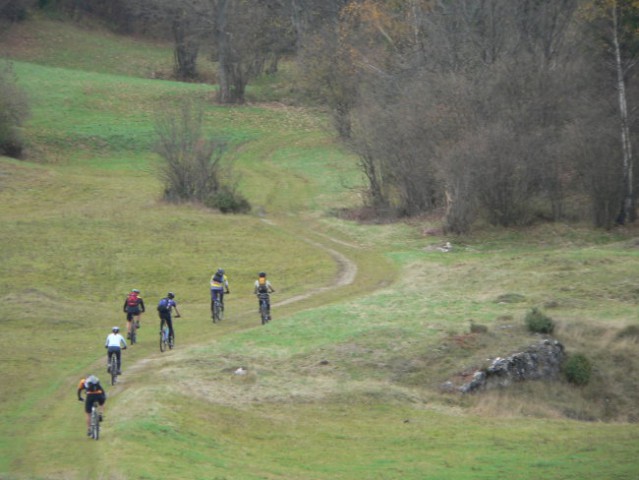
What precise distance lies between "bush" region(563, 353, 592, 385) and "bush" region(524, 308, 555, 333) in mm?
Answer: 2271

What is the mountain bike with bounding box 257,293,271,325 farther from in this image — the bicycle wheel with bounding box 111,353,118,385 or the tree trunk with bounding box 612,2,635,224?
the tree trunk with bounding box 612,2,635,224

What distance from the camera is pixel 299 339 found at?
3647 cm

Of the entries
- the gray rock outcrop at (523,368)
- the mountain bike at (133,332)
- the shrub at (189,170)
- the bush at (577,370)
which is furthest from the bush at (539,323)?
the shrub at (189,170)

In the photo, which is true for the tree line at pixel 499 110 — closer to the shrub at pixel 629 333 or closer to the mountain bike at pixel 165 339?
the shrub at pixel 629 333

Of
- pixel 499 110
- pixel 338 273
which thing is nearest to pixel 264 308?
pixel 338 273

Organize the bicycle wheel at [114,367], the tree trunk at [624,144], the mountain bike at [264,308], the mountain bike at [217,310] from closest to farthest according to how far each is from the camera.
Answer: the bicycle wheel at [114,367]
the mountain bike at [264,308]
the mountain bike at [217,310]
the tree trunk at [624,144]

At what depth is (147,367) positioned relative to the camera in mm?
33531

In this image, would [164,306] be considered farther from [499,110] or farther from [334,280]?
[499,110]

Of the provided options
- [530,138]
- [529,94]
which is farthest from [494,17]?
[530,138]

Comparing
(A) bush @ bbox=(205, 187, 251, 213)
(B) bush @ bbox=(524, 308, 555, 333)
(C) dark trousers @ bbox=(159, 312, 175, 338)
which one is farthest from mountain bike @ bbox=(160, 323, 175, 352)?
(A) bush @ bbox=(205, 187, 251, 213)

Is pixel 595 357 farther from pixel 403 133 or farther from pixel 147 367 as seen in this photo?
pixel 403 133

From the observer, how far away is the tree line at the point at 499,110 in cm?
5822

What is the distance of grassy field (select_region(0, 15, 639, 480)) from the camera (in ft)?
82.2

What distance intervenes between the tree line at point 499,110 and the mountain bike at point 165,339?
25.4m
